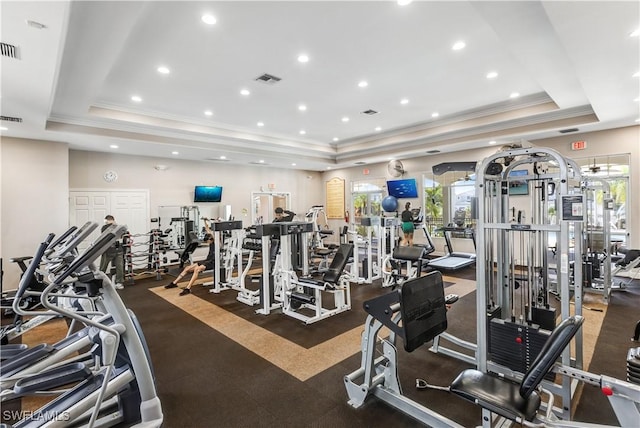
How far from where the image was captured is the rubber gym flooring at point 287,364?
95.8 inches

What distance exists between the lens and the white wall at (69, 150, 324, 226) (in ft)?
25.2

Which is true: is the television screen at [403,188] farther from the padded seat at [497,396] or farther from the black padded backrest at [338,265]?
the padded seat at [497,396]

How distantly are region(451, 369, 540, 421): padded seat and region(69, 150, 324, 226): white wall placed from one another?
28.4ft

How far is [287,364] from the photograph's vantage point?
10.6 ft

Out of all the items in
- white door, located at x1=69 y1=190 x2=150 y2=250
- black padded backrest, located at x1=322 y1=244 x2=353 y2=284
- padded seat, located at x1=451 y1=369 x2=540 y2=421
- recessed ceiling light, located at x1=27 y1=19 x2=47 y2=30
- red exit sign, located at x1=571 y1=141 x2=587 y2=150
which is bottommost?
padded seat, located at x1=451 y1=369 x2=540 y2=421

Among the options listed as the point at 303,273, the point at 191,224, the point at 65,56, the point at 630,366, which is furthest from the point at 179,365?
the point at 191,224

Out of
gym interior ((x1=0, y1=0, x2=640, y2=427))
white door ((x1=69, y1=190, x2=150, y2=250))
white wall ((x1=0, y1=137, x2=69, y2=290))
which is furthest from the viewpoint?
white door ((x1=69, y1=190, x2=150, y2=250))

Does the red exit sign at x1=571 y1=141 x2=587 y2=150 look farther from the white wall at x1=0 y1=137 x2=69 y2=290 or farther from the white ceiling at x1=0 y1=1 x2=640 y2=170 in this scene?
the white wall at x1=0 y1=137 x2=69 y2=290

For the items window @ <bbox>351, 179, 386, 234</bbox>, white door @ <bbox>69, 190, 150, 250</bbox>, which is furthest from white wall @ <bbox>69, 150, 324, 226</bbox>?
window @ <bbox>351, 179, 386, 234</bbox>

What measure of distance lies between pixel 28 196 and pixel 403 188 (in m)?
9.24

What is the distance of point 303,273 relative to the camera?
5203 millimetres

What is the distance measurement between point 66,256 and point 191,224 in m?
6.42

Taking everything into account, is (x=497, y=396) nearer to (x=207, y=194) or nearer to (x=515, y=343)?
(x=515, y=343)

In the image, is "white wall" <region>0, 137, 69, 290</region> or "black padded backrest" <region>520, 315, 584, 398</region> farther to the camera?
"white wall" <region>0, 137, 69, 290</region>
